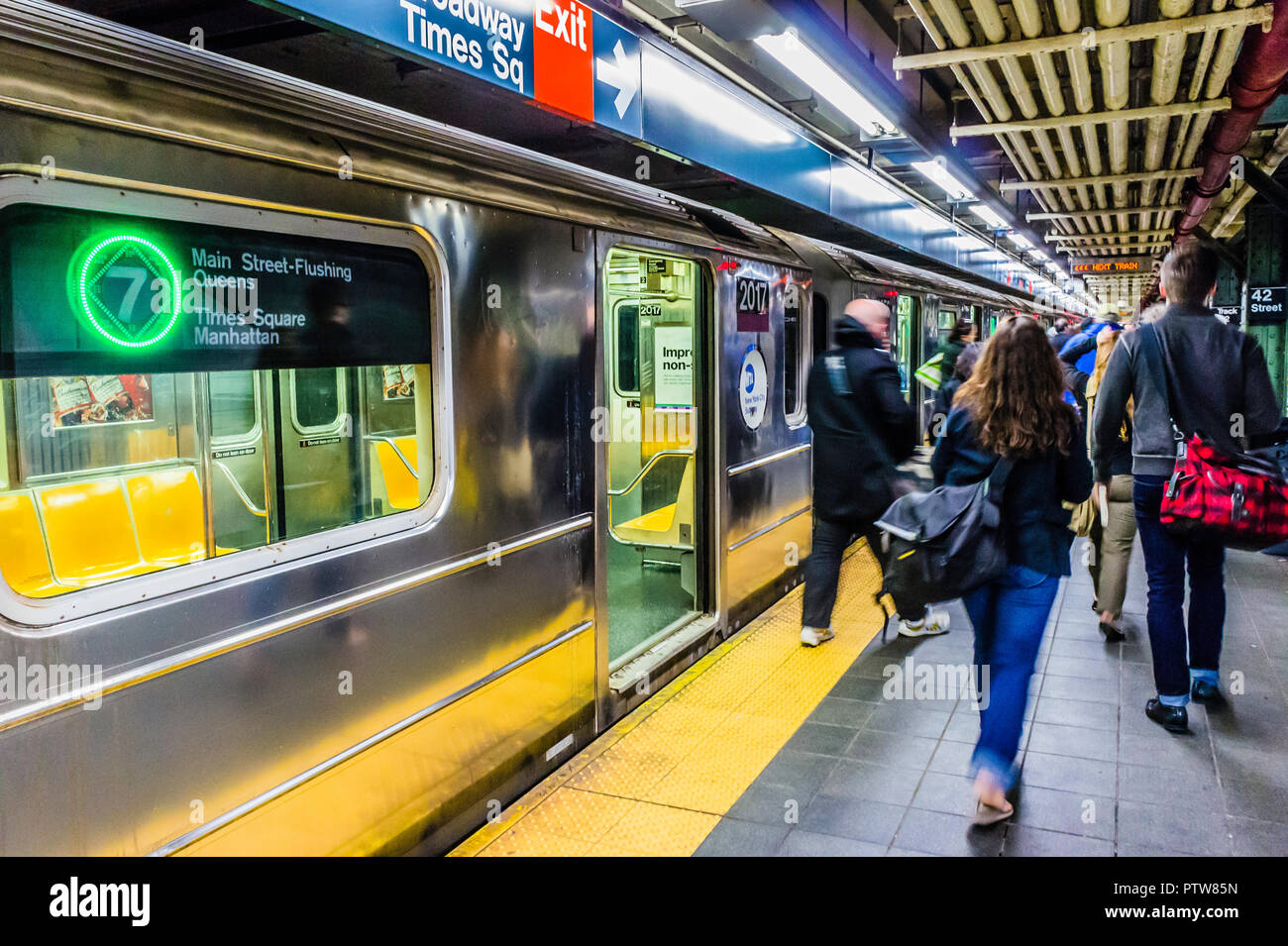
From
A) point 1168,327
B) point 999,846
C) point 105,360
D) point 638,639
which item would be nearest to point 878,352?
point 1168,327

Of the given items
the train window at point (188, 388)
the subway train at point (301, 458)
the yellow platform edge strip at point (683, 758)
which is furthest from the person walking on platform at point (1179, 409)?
the train window at point (188, 388)

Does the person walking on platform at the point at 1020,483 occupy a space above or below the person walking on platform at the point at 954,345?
below

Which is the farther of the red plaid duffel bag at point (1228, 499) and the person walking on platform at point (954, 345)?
the person walking on platform at point (954, 345)

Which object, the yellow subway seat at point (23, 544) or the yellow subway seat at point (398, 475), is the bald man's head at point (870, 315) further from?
the yellow subway seat at point (23, 544)

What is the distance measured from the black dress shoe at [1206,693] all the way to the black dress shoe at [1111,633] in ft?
3.14

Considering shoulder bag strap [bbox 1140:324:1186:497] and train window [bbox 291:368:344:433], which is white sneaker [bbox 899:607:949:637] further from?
train window [bbox 291:368:344:433]

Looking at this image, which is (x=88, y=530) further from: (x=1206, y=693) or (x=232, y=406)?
(x=1206, y=693)

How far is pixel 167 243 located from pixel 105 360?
0.32 metres

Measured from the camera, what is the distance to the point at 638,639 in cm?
523

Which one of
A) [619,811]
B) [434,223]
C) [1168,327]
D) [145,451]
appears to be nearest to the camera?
[434,223]

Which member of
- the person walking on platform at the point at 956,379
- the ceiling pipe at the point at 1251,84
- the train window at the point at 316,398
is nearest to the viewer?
the person walking on platform at the point at 956,379

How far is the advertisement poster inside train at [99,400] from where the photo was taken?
4.07 metres

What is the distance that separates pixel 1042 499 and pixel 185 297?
2619 mm

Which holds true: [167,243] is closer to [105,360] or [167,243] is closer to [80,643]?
[105,360]
